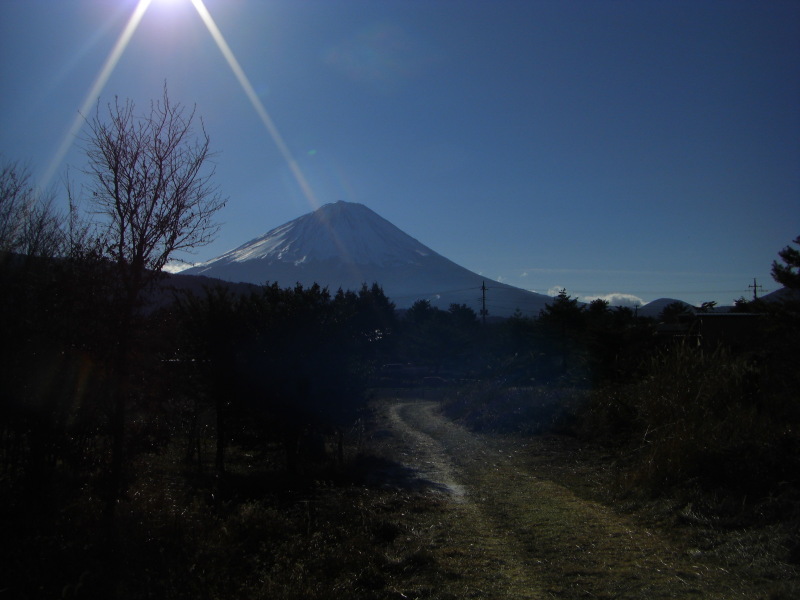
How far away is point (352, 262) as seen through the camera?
11650 centimetres

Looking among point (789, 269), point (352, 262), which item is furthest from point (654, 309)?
point (789, 269)

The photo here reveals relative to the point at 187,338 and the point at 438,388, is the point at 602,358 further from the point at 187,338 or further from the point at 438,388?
the point at 438,388

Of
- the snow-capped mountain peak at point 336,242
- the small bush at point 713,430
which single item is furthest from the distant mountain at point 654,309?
the snow-capped mountain peak at point 336,242

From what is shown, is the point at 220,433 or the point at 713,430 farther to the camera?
the point at 220,433

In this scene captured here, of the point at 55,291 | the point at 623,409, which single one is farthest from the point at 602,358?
the point at 55,291

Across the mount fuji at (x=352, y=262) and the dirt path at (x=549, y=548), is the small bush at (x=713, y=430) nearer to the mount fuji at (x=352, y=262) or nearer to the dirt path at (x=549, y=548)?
the dirt path at (x=549, y=548)

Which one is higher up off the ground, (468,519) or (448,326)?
(448,326)

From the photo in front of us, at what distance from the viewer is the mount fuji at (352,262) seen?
108000mm

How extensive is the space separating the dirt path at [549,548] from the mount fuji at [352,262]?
92.3 meters

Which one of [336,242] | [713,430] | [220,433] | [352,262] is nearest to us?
[713,430]

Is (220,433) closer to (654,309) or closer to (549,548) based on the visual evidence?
(549,548)

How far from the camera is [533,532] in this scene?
6660 millimetres

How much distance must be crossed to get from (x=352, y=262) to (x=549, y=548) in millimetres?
111407

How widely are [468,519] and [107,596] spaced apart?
441 centimetres
